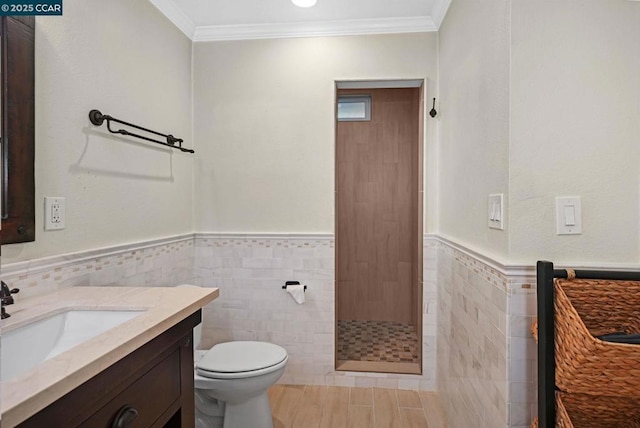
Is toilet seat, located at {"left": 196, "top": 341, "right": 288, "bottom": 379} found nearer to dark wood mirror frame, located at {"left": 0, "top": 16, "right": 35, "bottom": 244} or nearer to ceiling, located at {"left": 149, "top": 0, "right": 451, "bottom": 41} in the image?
dark wood mirror frame, located at {"left": 0, "top": 16, "right": 35, "bottom": 244}

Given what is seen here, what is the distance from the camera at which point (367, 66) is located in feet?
7.91

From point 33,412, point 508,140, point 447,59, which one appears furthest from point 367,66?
point 33,412

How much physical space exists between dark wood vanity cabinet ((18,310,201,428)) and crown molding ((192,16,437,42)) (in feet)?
6.38

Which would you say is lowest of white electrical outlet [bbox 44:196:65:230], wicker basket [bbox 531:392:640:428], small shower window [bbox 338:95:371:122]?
wicker basket [bbox 531:392:640:428]

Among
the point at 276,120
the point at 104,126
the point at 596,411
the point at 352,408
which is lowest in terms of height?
the point at 352,408

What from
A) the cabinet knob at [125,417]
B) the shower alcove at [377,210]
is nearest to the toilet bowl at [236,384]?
the cabinet knob at [125,417]

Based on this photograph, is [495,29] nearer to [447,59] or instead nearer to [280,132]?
[447,59]

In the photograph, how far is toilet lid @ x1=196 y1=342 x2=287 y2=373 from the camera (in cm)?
176

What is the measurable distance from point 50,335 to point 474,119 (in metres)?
1.74

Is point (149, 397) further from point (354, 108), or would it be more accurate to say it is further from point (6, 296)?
point (354, 108)

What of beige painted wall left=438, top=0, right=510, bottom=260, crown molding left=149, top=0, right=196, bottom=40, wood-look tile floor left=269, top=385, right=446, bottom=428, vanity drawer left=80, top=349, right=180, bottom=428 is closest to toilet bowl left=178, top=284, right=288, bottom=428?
wood-look tile floor left=269, top=385, right=446, bottom=428

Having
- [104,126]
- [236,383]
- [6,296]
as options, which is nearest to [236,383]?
[236,383]

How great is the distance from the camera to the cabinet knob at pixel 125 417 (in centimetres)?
88

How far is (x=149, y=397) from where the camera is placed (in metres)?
1.01
